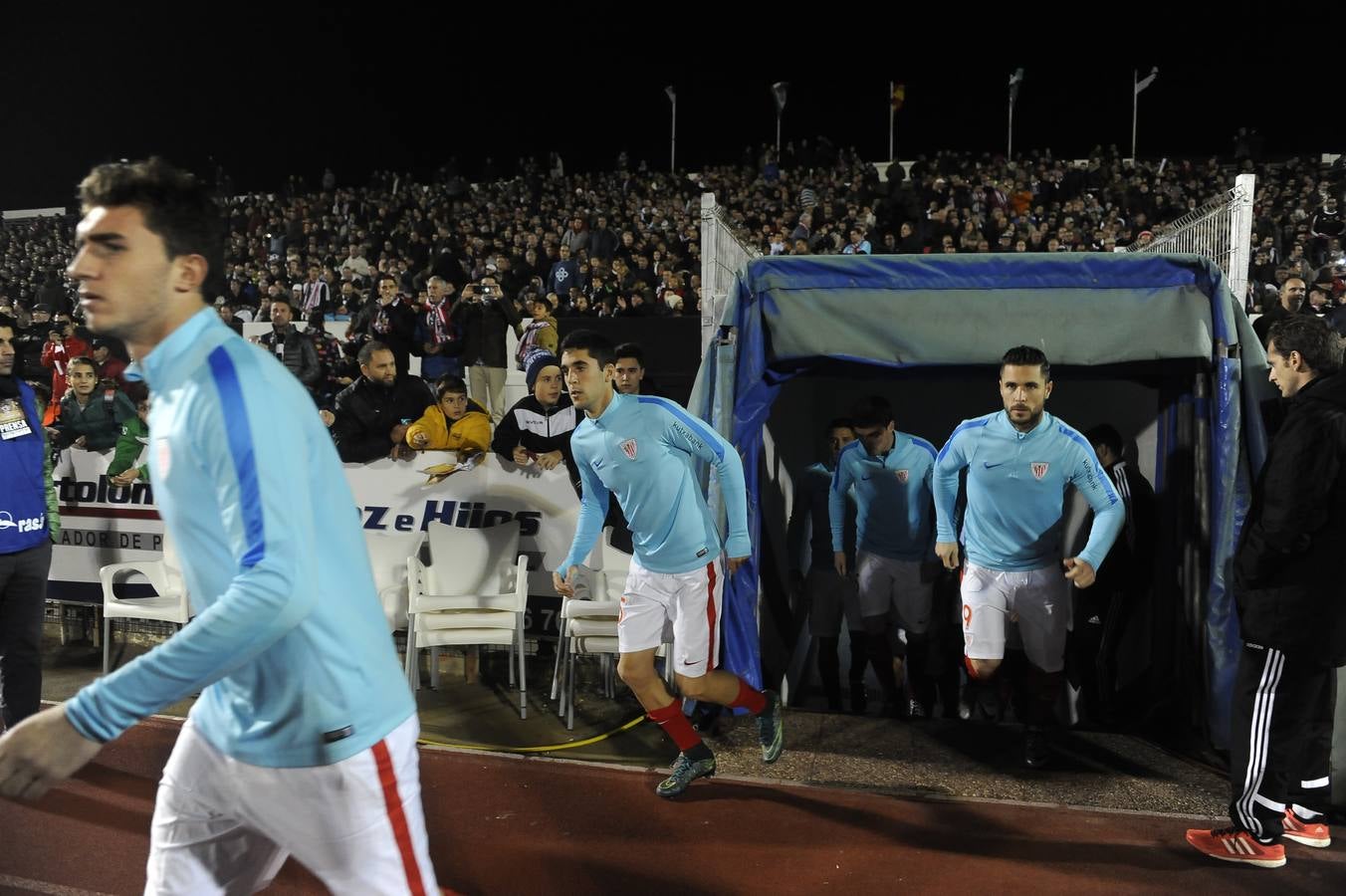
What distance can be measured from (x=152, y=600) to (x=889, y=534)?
4.72 m

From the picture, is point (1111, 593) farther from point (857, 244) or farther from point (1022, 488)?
point (857, 244)

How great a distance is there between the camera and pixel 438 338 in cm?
952

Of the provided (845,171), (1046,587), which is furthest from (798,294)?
(845,171)

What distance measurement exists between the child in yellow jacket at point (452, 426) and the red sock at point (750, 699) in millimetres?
2710

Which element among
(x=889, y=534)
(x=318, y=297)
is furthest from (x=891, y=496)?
(x=318, y=297)

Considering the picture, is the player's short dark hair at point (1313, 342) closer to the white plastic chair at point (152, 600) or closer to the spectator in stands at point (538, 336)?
the white plastic chair at point (152, 600)

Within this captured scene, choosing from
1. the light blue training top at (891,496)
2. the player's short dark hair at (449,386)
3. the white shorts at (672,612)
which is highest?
the player's short dark hair at (449,386)

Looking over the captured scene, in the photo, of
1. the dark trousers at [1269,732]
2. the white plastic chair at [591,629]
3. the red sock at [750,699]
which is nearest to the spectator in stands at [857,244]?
the white plastic chair at [591,629]

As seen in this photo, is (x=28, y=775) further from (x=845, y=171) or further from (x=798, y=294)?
(x=845, y=171)

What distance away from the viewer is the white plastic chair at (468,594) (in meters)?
5.75

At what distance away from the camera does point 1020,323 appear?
513 cm

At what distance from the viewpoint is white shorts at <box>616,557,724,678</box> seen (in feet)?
15.0

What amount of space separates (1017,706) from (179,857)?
5154 millimetres

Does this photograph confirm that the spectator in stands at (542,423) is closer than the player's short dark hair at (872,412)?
No
